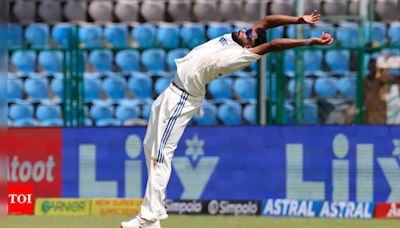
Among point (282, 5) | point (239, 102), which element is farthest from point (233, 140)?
point (282, 5)

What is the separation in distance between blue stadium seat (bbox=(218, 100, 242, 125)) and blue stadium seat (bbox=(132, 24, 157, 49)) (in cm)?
297

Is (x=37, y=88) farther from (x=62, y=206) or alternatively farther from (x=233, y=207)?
(x=233, y=207)

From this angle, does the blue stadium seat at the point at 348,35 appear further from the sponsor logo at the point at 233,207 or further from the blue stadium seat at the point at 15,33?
the blue stadium seat at the point at 15,33

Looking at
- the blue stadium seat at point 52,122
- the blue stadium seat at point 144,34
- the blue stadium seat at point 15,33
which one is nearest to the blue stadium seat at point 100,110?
the blue stadium seat at point 52,122

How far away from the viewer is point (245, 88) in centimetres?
1511

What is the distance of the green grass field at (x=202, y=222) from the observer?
11.3 m

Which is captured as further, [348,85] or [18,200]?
[348,85]

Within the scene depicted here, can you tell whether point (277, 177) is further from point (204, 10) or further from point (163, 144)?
point (204, 10)

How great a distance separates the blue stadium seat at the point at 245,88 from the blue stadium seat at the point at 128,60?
1.50 m

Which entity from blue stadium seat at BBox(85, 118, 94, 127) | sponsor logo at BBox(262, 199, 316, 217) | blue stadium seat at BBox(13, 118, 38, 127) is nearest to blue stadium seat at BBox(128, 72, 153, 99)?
blue stadium seat at BBox(85, 118, 94, 127)

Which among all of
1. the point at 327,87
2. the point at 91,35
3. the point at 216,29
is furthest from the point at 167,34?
the point at 327,87

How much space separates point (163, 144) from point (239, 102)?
5.43 metres

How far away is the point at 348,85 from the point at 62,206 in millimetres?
3898

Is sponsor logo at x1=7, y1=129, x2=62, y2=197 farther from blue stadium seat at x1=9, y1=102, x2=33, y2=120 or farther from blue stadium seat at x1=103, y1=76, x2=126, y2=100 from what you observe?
blue stadium seat at x1=103, y1=76, x2=126, y2=100
